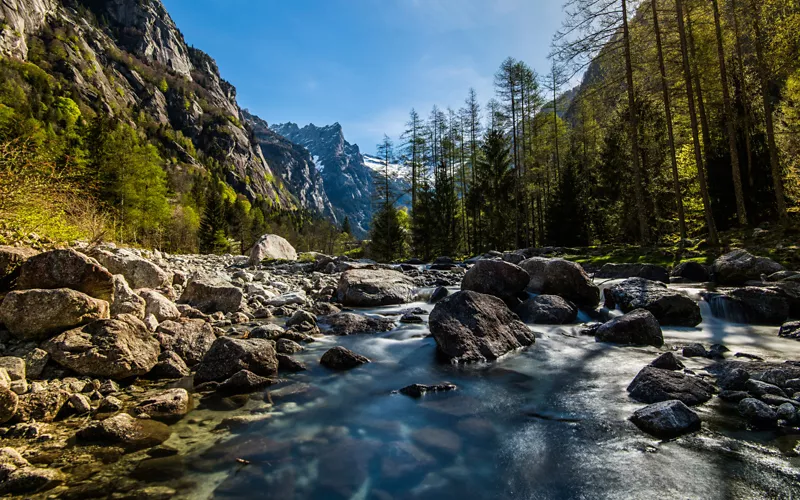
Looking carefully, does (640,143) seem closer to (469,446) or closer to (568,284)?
(568,284)

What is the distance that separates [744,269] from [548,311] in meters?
6.63

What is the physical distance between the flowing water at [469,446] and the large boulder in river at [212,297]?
5.11 m

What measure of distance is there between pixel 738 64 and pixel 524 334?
64.9ft

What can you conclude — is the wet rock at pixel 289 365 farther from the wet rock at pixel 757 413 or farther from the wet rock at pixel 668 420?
the wet rock at pixel 757 413

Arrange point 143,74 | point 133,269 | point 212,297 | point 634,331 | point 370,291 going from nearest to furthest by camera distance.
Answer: point 634,331 < point 133,269 < point 212,297 < point 370,291 < point 143,74

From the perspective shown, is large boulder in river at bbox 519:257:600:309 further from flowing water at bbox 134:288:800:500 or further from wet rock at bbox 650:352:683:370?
wet rock at bbox 650:352:683:370

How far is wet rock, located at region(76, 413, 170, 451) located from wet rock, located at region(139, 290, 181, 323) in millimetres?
3873

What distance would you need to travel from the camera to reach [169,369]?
5309 mm

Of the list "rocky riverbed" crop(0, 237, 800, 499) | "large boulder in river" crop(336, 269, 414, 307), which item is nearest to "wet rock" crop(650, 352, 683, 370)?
"rocky riverbed" crop(0, 237, 800, 499)

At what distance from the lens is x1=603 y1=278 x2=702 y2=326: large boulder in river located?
7.91 metres

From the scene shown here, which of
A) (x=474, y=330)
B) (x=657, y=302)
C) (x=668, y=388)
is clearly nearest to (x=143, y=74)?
(x=474, y=330)

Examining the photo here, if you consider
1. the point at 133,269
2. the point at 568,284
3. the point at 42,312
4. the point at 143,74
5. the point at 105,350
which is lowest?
the point at 105,350

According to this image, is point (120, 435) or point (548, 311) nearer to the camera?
point (120, 435)

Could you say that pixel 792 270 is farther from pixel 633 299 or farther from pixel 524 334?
pixel 524 334
